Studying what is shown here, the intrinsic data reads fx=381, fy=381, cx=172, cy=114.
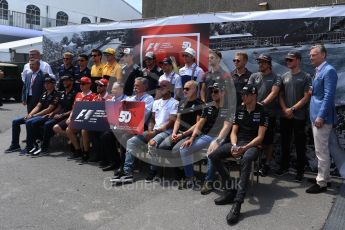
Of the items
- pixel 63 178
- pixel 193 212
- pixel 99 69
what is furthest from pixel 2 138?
pixel 193 212

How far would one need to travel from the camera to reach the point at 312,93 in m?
5.20

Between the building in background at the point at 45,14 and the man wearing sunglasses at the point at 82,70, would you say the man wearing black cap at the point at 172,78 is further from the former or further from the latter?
the building in background at the point at 45,14

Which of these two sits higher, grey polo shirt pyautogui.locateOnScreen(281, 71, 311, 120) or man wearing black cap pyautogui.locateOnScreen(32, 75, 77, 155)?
grey polo shirt pyautogui.locateOnScreen(281, 71, 311, 120)

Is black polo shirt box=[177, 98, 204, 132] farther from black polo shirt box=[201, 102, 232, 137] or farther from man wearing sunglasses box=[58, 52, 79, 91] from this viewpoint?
man wearing sunglasses box=[58, 52, 79, 91]

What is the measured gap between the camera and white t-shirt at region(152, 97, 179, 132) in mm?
5922

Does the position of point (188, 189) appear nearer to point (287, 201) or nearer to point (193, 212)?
point (193, 212)

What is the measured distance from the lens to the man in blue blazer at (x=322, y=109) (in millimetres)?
4930

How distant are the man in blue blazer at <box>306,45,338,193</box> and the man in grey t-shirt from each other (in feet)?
1.20

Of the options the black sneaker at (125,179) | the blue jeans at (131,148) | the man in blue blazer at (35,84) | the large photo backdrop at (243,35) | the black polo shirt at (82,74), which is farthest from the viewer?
the man in blue blazer at (35,84)

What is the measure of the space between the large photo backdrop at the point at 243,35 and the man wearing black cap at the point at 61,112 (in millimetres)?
1398

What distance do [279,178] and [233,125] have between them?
1255 mm

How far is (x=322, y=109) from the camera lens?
16.2 feet

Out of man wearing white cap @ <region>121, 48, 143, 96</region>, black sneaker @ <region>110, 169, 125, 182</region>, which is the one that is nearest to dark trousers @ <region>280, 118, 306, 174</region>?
black sneaker @ <region>110, 169, 125, 182</region>

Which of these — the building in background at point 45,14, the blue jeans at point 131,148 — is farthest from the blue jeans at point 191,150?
the building in background at point 45,14
